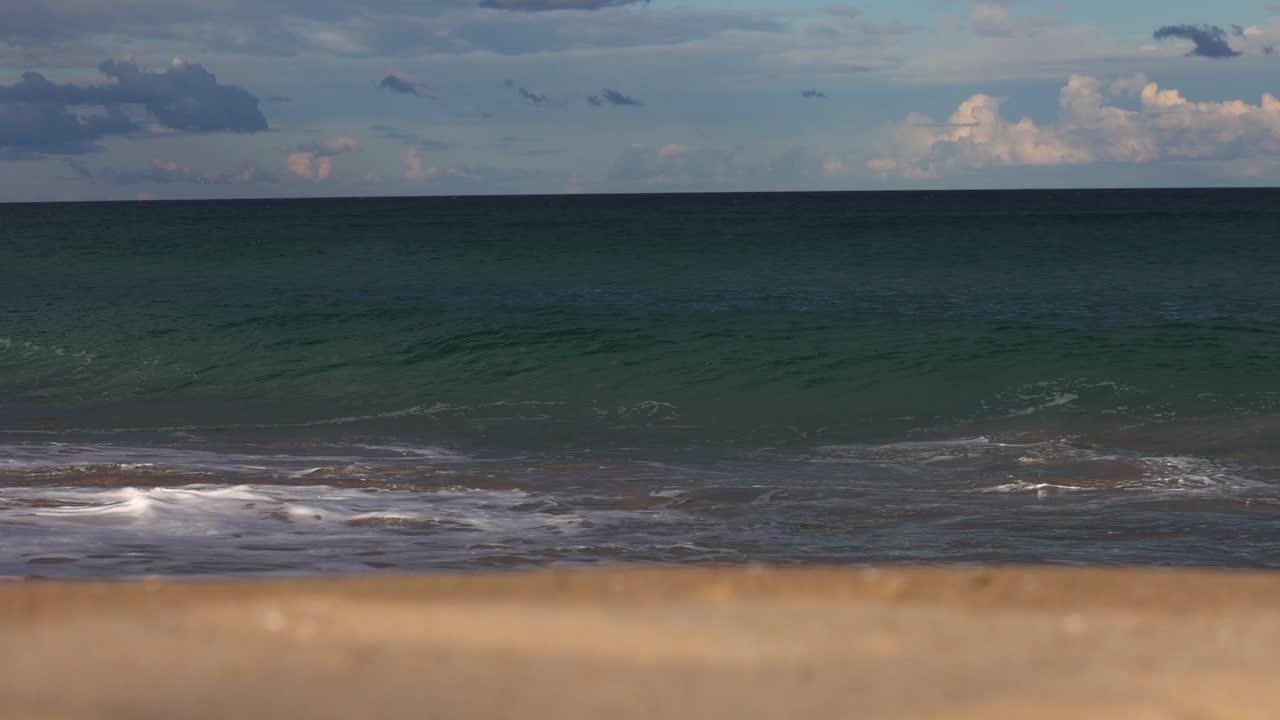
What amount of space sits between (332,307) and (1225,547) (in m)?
19.3

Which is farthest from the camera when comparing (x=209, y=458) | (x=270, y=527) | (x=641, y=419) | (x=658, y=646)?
(x=641, y=419)

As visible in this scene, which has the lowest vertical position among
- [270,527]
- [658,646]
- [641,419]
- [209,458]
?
[641,419]

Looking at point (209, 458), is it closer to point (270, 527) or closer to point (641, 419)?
point (270, 527)

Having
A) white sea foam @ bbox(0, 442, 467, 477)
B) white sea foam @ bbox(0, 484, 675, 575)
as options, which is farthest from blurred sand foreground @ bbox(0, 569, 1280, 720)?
white sea foam @ bbox(0, 442, 467, 477)

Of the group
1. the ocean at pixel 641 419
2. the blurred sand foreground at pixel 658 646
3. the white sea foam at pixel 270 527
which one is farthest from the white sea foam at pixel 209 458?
the blurred sand foreground at pixel 658 646

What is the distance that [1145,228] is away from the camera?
50156mm

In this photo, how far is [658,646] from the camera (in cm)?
354

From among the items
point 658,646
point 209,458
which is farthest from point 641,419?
point 658,646

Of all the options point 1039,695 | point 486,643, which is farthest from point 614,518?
point 1039,695

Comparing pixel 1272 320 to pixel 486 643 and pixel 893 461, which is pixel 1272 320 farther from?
pixel 486 643

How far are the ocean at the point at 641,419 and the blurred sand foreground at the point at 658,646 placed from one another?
1298 mm

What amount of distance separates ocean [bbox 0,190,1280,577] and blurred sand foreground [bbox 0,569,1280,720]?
1298mm

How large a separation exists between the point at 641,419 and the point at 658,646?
30.3ft

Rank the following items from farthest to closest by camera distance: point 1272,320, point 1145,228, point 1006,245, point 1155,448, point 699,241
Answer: point 1145,228
point 699,241
point 1006,245
point 1272,320
point 1155,448
